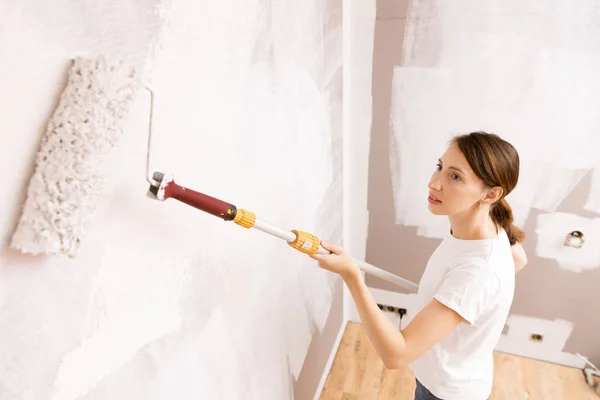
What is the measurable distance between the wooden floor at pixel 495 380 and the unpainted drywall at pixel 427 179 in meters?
0.09

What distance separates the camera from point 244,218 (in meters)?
0.74

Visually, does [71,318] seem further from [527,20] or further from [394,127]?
[527,20]

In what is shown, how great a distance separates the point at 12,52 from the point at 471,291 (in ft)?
3.12

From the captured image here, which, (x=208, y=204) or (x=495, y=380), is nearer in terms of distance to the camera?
(x=208, y=204)

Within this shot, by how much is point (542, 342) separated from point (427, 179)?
1.04 metres

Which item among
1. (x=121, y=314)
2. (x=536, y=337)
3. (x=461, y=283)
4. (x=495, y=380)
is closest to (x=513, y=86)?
(x=461, y=283)

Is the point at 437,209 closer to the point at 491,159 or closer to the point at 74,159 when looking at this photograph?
the point at 491,159

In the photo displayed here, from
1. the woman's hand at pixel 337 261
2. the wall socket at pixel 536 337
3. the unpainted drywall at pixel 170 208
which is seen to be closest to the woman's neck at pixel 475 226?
the woman's hand at pixel 337 261

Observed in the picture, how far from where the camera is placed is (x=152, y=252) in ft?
2.18

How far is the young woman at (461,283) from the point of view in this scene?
0.93 m

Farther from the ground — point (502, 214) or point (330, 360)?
point (502, 214)

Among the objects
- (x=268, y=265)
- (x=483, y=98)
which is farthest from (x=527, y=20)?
(x=268, y=265)

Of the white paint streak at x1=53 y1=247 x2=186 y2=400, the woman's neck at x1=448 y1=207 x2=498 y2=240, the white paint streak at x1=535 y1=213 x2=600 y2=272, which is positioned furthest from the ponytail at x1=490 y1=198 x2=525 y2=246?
the white paint streak at x1=53 y1=247 x2=186 y2=400

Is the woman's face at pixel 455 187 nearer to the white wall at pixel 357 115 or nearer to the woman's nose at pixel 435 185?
the woman's nose at pixel 435 185
